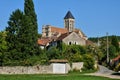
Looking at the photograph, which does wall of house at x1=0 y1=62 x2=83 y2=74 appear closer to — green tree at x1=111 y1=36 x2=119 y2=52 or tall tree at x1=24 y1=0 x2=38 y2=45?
tall tree at x1=24 y1=0 x2=38 y2=45

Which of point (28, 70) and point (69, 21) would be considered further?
point (69, 21)

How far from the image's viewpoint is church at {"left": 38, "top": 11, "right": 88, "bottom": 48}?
98.1 metres

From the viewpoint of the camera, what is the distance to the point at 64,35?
10075cm

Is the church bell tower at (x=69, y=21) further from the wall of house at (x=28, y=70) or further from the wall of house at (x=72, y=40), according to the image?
the wall of house at (x=28, y=70)

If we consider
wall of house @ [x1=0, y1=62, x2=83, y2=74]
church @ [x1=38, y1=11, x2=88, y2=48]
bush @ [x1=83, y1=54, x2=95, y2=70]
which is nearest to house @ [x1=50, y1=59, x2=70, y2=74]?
wall of house @ [x1=0, y1=62, x2=83, y2=74]

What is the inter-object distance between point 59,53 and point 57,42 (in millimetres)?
24087

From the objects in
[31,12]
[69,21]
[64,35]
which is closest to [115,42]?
[64,35]

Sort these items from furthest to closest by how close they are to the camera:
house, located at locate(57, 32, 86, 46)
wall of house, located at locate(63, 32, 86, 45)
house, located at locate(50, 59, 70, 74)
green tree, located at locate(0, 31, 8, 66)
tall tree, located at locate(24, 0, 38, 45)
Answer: wall of house, located at locate(63, 32, 86, 45), house, located at locate(57, 32, 86, 46), tall tree, located at locate(24, 0, 38, 45), green tree, located at locate(0, 31, 8, 66), house, located at locate(50, 59, 70, 74)

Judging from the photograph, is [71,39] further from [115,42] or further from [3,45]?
[3,45]

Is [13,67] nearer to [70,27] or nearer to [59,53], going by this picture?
[59,53]

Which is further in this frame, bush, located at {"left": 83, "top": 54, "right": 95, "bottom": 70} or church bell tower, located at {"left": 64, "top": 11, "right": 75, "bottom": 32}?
church bell tower, located at {"left": 64, "top": 11, "right": 75, "bottom": 32}

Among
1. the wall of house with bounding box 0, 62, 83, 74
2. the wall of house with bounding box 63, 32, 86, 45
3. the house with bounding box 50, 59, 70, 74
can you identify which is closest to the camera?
the wall of house with bounding box 0, 62, 83, 74

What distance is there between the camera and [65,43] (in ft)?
309

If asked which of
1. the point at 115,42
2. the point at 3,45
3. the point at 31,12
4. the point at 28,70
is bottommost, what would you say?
the point at 28,70
